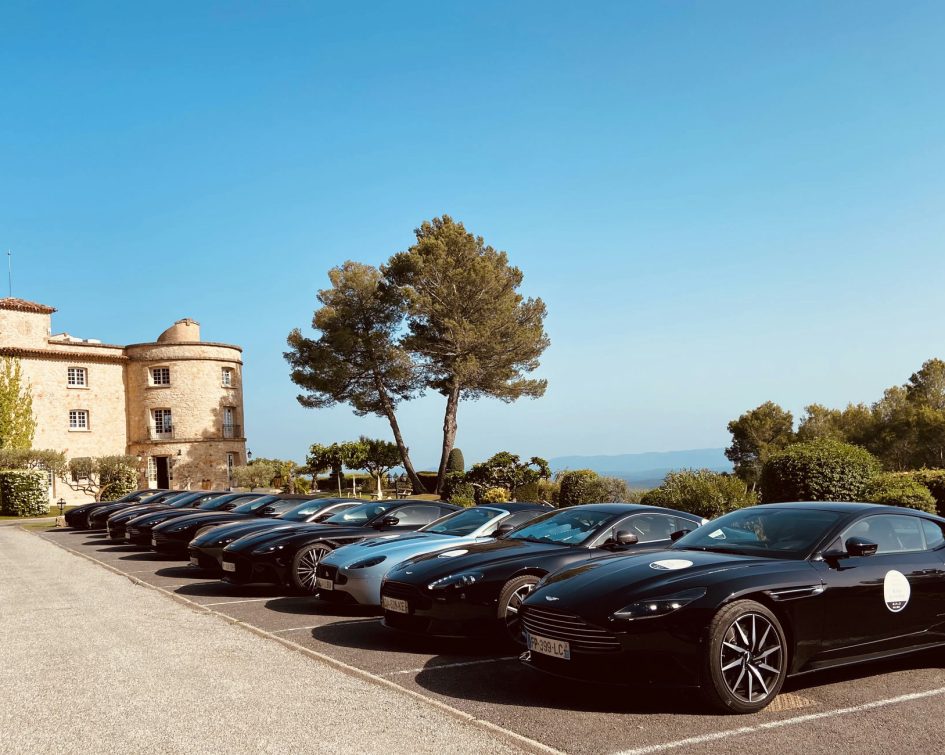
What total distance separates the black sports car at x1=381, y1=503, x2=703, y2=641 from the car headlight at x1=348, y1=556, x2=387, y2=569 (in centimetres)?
87

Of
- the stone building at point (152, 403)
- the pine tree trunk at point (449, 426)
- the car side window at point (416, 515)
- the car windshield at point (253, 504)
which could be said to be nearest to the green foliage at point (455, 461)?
the pine tree trunk at point (449, 426)

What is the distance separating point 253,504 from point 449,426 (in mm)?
26949

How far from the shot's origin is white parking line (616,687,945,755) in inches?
190

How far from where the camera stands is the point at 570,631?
5.73m

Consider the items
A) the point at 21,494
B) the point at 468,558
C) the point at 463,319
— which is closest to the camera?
the point at 468,558

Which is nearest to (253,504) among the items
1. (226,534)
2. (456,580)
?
(226,534)

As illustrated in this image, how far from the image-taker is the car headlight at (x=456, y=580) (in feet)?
24.5

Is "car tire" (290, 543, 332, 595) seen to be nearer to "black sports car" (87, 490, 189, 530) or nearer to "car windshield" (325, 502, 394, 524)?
"car windshield" (325, 502, 394, 524)

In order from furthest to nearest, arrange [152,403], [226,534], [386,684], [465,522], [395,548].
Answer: [152,403] < [226,534] < [465,522] < [395,548] < [386,684]

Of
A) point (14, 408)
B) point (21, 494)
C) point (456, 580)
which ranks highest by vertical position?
point (14, 408)

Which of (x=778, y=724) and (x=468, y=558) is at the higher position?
(x=468, y=558)

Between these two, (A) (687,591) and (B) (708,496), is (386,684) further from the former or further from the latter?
(B) (708,496)

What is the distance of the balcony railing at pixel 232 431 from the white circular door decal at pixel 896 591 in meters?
50.7

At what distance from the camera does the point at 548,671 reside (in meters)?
5.86
